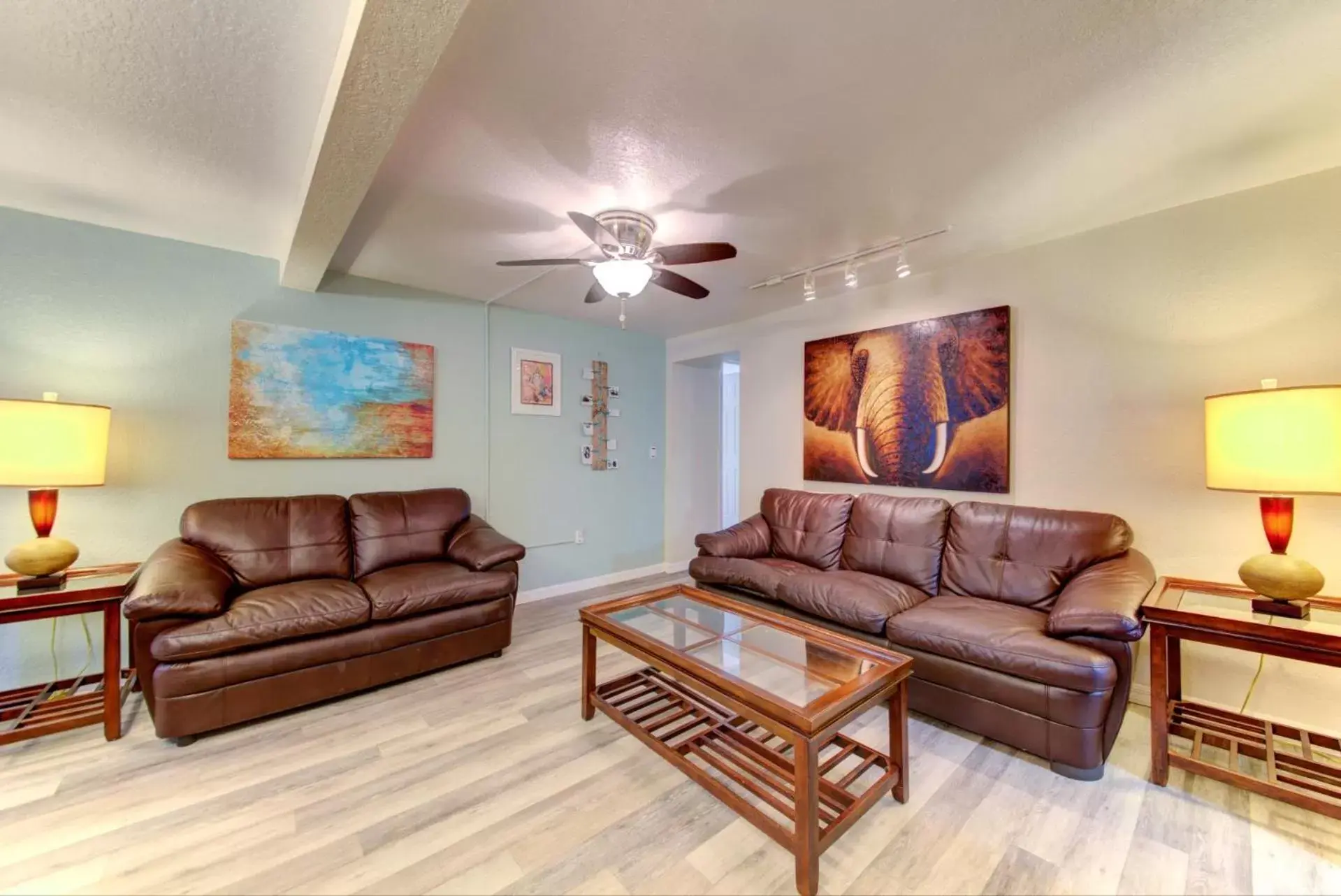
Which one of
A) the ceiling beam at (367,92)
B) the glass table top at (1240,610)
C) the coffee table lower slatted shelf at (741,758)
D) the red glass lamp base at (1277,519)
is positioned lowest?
the coffee table lower slatted shelf at (741,758)

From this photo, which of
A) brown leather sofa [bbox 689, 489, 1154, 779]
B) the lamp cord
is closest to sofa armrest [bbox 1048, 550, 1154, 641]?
brown leather sofa [bbox 689, 489, 1154, 779]

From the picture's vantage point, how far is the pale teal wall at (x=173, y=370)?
2.38m

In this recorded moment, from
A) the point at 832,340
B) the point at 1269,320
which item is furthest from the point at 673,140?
the point at 1269,320

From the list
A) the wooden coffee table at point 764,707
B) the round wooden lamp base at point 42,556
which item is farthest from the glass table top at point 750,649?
the round wooden lamp base at point 42,556

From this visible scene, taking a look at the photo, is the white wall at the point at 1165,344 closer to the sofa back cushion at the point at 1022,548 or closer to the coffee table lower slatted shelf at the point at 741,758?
the sofa back cushion at the point at 1022,548

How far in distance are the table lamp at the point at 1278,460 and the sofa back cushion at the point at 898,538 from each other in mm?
1146

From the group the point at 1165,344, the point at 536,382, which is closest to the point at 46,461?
the point at 536,382

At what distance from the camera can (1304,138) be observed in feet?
5.88

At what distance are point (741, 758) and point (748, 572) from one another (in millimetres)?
1238

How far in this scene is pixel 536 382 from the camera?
4.04 meters

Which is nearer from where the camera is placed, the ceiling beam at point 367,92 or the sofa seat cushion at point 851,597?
the ceiling beam at point 367,92

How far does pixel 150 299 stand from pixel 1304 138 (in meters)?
5.16

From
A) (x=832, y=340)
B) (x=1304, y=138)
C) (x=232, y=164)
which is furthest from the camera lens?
(x=832, y=340)

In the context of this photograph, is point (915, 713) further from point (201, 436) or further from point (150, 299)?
point (150, 299)
